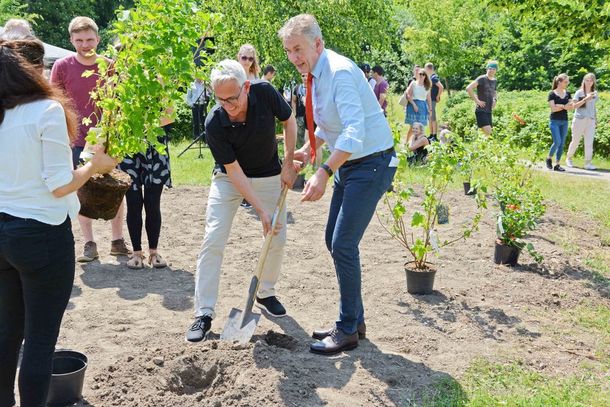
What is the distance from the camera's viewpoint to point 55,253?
3.07 metres

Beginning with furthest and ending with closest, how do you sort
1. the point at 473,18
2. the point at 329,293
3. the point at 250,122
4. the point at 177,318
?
the point at 473,18, the point at 329,293, the point at 177,318, the point at 250,122

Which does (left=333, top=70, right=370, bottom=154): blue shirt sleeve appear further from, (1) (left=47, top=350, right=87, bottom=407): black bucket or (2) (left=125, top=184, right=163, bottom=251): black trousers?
(2) (left=125, top=184, right=163, bottom=251): black trousers

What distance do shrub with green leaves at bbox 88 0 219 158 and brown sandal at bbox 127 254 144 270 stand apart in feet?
8.05

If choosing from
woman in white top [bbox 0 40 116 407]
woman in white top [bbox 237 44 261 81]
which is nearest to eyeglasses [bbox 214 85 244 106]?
woman in white top [bbox 0 40 116 407]

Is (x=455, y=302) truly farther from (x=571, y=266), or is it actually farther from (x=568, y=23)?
(x=568, y=23)

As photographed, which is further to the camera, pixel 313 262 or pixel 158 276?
pixel 313 262

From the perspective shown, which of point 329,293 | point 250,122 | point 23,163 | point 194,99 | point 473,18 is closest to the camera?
point 23,163

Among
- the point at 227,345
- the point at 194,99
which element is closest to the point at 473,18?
the point at 194,99

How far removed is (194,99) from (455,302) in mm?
8518

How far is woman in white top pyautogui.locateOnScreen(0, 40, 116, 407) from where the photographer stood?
9.68 feet

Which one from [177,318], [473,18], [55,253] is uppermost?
[473,18]

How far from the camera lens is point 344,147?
3867mm

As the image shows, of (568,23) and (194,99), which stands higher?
(568,23)

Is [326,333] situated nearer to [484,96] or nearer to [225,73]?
[225,73]
